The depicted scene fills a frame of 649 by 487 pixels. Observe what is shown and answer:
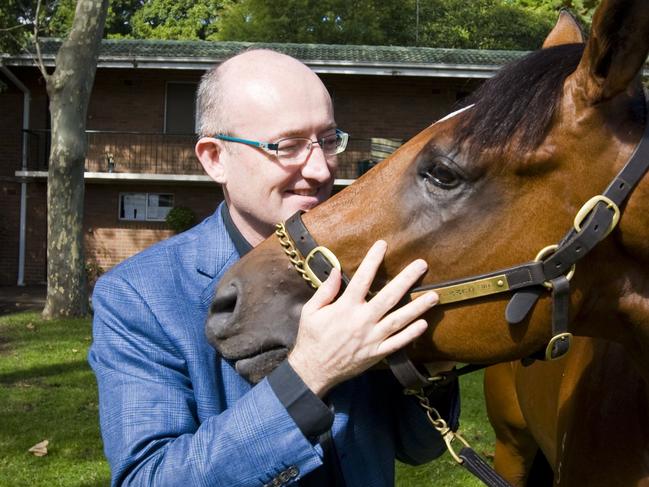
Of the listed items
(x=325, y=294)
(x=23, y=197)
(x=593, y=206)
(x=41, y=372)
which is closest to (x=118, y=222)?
(x=23, y=197)

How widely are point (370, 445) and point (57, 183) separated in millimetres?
10518

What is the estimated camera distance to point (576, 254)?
1735mm

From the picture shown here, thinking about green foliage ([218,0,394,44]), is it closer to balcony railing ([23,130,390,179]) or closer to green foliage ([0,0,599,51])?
green foliage ([0,0,599,51])

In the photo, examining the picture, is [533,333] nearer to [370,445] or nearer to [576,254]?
[576,254]

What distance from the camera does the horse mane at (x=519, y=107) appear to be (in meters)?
1.75

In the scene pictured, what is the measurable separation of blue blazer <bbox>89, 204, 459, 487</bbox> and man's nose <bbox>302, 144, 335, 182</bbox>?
1.08 ft

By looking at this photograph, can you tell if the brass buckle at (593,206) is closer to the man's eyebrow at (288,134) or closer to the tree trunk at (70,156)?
the man's eyebrow at (288,134)

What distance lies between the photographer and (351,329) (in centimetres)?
172

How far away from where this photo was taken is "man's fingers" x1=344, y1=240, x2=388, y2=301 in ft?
5.69

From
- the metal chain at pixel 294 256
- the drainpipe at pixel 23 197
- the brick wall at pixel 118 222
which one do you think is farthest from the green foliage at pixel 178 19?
the metal chain at pixel 294 256

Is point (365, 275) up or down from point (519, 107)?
down

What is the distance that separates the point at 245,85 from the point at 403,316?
0.90m

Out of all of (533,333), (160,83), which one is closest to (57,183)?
(160,83)

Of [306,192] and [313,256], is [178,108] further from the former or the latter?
[313,256]
